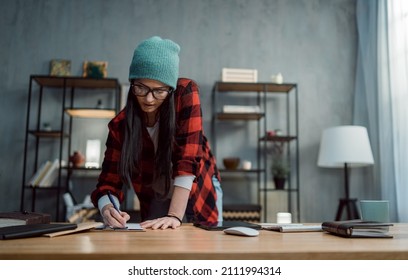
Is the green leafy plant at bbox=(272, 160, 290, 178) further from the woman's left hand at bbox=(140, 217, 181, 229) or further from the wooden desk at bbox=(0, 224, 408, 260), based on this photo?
the wooden desk at bbox=(0, 224, 408, 260)

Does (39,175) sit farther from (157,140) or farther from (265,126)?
(157,140)

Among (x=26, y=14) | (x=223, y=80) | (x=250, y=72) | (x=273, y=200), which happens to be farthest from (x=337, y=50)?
(x=26, y=14)

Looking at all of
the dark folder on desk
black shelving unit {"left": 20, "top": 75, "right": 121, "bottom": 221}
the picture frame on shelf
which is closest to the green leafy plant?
black shelving unit {"left": 20, "top": 75, "right": 121, "bottom": 221}

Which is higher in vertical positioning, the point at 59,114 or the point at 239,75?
the point at 239,75

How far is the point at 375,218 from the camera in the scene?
51.1 inches

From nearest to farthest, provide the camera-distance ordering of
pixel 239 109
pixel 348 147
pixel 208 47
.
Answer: pixel 348 147, pixel 239 109, pixel 208 47

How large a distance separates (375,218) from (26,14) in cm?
391

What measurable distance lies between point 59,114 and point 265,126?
1978mm

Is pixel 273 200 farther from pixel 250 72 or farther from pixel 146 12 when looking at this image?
pixel 146 12

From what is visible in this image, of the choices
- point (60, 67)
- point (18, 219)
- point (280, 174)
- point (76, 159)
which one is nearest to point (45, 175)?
point (76, 159)

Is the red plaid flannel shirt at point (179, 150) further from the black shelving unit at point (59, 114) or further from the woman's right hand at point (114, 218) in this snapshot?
the black shelving unit at point (59, 114)

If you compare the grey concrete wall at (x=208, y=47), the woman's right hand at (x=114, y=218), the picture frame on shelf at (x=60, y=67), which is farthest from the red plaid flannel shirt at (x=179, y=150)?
the picture frame on shelf at (x=60, y=67)

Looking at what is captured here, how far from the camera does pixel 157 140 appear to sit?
1612 millimetres
